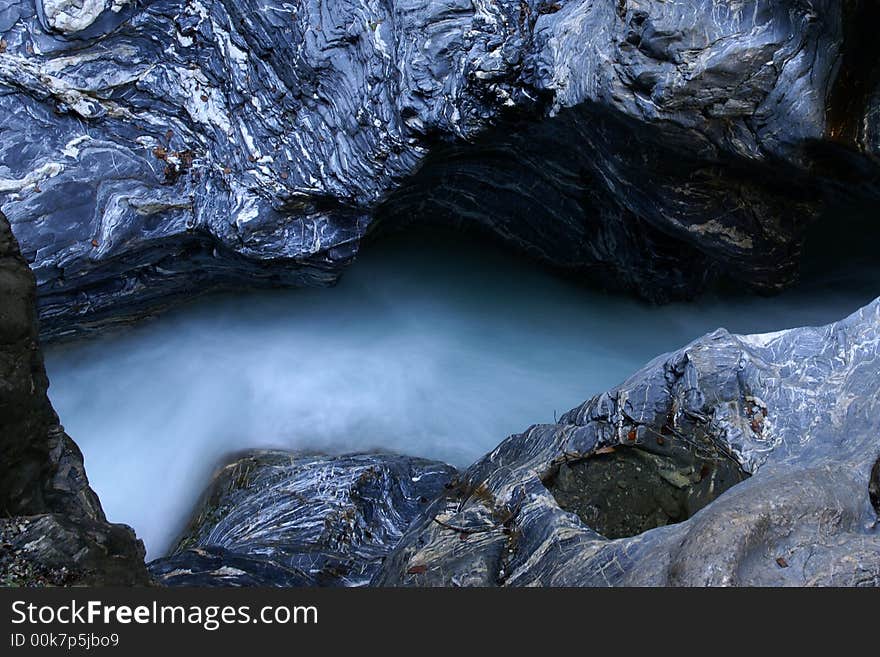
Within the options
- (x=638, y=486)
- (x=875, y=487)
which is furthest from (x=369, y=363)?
(x=875, y=487)

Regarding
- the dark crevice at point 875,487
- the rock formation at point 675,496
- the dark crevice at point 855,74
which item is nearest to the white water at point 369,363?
the rock formation at point 675,496

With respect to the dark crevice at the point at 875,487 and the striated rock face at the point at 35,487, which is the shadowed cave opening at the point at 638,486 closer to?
the dark crevice at the point at 875,487

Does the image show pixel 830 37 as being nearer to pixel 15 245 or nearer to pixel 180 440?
pixel 15 245

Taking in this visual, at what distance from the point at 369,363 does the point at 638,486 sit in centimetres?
395

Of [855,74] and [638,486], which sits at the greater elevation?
[855,74]

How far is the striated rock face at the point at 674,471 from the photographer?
3.87 meters

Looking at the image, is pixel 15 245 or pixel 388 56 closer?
pixel 15 245

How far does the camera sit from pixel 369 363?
8320mm

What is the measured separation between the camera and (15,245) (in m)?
4.00

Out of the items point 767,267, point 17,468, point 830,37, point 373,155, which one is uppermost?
point 830,37

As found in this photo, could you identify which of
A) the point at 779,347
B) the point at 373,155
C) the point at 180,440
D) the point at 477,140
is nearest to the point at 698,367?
the point at 779,347

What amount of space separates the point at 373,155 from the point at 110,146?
86.7 inches

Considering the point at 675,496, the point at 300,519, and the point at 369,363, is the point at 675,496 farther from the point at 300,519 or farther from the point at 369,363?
the point at 369,363

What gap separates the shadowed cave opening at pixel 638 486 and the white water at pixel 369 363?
8.48ft
